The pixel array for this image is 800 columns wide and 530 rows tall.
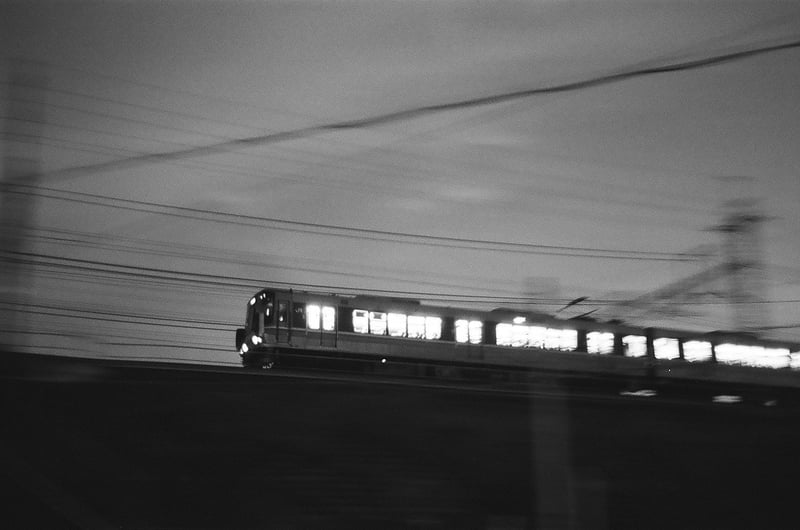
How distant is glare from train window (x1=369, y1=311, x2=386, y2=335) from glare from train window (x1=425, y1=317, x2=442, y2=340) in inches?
59.3

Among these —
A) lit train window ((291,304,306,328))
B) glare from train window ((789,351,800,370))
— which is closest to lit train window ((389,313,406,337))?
lit train window ((291,304,306,328))

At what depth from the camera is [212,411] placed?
13164 mm

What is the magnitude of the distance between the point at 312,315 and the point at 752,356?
58.5 feet

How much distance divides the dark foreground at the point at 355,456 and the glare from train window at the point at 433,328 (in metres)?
7.22

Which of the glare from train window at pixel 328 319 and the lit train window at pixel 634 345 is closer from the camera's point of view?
the glare from train window at pixel 328 319

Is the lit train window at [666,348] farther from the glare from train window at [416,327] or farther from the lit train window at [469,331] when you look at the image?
the glare from train window at [416,327]

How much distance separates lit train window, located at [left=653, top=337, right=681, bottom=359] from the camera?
94.0 ft

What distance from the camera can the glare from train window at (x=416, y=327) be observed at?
23.8m

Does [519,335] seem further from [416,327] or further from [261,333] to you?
[261,333]

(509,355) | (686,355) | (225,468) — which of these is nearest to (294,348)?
(509,355)

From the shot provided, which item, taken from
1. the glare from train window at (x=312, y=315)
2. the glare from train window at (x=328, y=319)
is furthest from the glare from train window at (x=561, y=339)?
the glare from train window at (x=312, y=315)

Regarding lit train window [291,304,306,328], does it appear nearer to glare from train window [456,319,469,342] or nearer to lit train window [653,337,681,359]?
glare from train window [456,319,469,342]

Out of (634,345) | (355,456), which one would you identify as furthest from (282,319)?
(634,345)

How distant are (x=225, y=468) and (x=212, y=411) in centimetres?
243
